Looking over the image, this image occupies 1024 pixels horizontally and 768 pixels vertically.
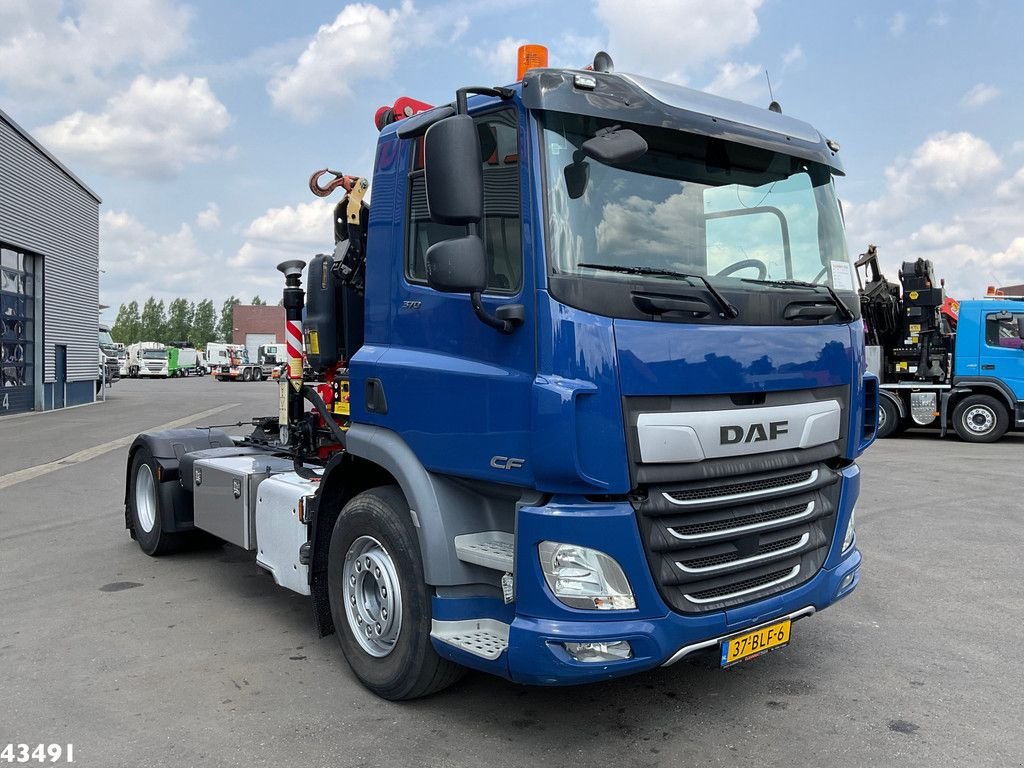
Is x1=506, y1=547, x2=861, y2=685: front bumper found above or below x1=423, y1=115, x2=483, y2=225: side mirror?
below

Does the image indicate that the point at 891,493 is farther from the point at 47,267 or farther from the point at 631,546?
the point at 47,267

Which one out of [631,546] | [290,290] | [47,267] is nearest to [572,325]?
[631,546]

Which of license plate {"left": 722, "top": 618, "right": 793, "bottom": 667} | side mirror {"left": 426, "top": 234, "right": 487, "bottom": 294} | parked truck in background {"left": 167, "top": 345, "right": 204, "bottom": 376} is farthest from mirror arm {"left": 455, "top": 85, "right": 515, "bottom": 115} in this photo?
parked truck in background {"left": 167, "top": 345, "right": 204, "bottom": 376}

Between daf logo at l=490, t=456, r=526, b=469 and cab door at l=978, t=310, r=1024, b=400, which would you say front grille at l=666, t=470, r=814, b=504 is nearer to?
daf logo at l=490, t=456, r=526, b=469

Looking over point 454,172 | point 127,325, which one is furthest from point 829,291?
point 127,325

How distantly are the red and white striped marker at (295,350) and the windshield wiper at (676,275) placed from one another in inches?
114

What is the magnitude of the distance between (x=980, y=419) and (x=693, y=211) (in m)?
14.3

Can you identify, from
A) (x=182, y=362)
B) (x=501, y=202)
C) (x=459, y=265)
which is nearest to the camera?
(x=459, y=265)

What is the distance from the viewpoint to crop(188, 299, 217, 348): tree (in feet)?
388

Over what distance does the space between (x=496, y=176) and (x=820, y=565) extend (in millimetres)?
2227

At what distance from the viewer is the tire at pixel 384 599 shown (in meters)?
3.58

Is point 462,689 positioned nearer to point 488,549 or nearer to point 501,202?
point 488,549

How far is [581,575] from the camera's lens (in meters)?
3.04

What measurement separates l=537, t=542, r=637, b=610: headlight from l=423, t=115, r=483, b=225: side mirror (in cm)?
127
